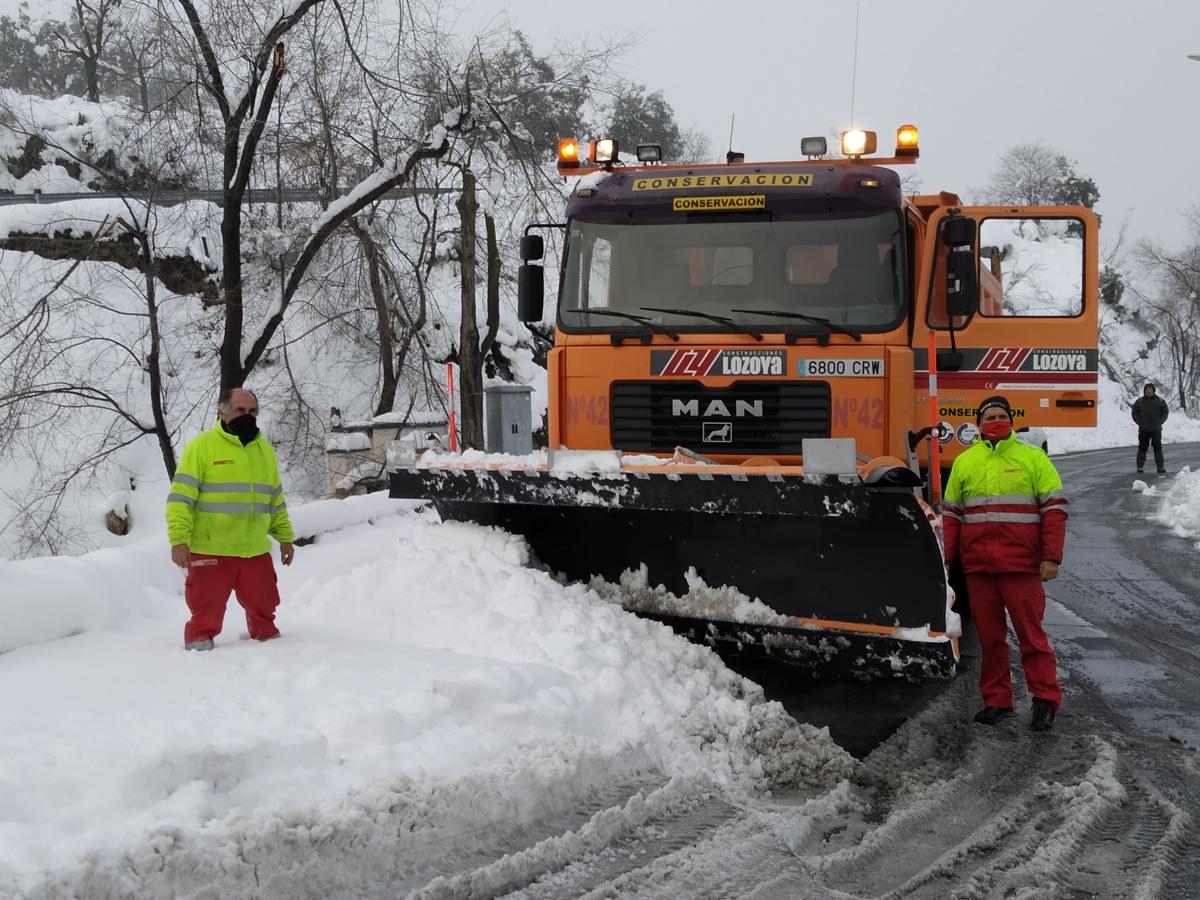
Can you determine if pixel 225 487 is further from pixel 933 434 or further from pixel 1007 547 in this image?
pixel 1007 547

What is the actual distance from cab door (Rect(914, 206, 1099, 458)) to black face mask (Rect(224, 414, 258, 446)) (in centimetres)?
416

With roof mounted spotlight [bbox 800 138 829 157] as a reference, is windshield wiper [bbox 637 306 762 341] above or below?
below

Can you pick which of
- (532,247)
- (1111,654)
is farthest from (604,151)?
(1111,654)

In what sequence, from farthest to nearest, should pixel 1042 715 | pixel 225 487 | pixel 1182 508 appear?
pixel 1182 508
pixel 225 487
pixel 1042 715

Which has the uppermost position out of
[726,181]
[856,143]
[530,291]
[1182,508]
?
[856,143]

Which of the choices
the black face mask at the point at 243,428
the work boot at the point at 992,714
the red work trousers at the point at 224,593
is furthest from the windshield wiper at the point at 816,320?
the red work trousers at the point at 224,593

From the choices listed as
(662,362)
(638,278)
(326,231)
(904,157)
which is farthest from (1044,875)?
(326,231)

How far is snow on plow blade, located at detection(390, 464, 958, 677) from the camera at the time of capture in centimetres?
535

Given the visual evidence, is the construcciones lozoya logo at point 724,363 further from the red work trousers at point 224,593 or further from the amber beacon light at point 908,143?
the red work trousers at point 224,593

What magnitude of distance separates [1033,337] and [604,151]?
305 cm

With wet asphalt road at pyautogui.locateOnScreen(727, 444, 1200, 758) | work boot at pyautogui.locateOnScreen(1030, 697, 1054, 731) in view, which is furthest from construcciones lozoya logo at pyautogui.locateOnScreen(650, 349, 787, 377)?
work boot at pyautogui.locateOnScreen(1030, 697, 1054, 731)

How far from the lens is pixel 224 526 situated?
582 cm

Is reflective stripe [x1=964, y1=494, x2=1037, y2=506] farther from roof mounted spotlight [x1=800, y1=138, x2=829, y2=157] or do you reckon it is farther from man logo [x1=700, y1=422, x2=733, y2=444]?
roof mounted spotlight [x1=800, y1=138, x2=829, y2=157]

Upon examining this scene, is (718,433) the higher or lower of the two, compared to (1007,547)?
higher
